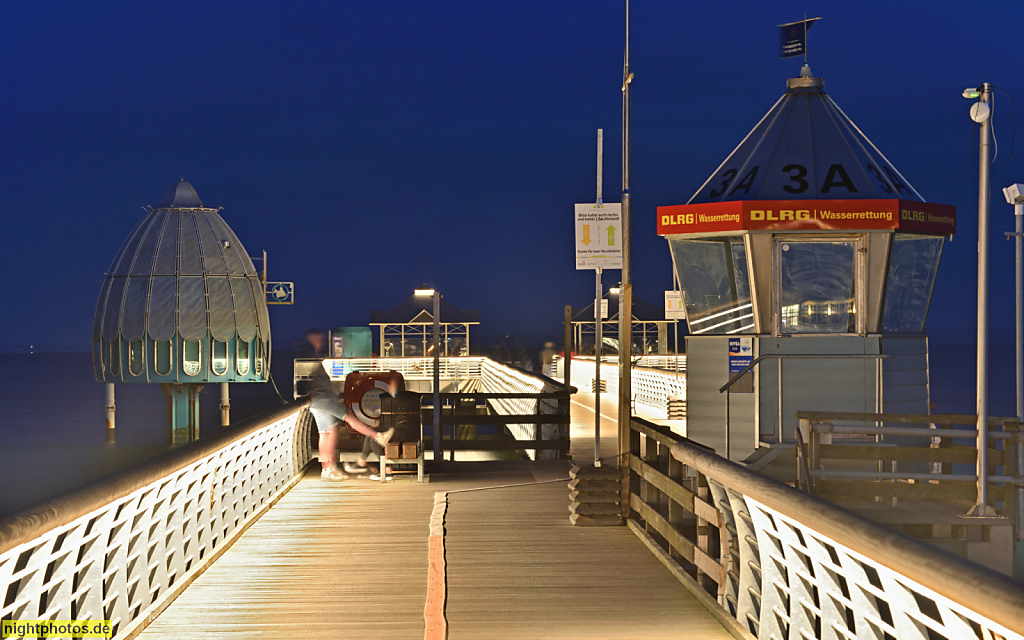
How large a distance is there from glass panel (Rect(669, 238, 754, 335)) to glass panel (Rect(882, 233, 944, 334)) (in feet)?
6.11

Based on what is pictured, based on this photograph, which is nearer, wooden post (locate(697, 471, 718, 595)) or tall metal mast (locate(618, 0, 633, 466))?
wooden post (locate(697, 471, 718, 595))

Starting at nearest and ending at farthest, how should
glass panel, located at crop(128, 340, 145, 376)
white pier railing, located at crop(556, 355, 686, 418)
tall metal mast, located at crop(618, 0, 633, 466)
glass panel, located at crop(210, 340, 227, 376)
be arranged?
tall metal mast, located at crop(618, 0, 633, 466) → white pier railing, located at crop(556, 355, 686, 418) → glass panel, located at crop(128, 340, 145, 376) → glass panel, located at crop(210, 340, 227, 376)

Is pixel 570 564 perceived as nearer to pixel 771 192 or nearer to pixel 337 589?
pixel 337 589

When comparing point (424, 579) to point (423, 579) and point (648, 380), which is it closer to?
point (423, 579)

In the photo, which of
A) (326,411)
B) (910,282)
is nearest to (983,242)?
(910,282)

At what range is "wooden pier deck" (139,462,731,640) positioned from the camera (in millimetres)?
6180

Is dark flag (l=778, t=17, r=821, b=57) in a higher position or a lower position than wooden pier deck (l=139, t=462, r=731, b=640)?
higher

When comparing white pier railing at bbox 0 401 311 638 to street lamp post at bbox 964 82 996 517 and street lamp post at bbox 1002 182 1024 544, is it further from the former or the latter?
street lamp post at bbox 1002 182 1024 544

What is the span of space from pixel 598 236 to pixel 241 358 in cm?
2889

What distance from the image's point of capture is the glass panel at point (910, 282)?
13352 millimetres

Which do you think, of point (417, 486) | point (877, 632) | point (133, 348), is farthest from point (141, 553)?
point (133, 348)

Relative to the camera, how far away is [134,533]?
5918 mm

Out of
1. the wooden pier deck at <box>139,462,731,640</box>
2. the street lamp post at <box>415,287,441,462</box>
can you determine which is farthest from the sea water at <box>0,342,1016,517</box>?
the wooden pier deck at <box>139,462,731,640</box>

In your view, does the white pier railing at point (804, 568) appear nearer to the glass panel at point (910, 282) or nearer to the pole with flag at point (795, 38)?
the glass panel at point (910, 282)
